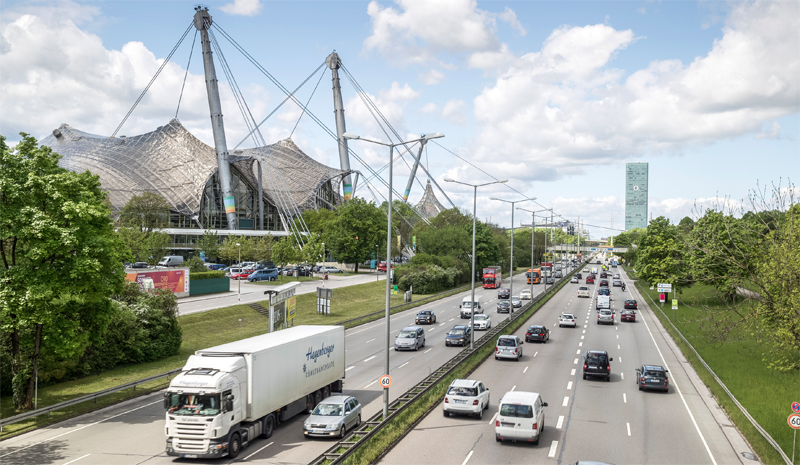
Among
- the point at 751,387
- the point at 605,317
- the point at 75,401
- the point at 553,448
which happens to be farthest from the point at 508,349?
the point at 75,401

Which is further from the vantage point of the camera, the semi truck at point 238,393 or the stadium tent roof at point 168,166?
the stadium tent roof at point 168,166

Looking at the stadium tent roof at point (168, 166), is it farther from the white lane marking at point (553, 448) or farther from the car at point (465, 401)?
the white lane marking at point (553, 448)

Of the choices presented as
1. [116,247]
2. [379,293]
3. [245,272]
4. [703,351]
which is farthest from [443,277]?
[116,247]

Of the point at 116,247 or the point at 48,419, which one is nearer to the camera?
the point at 48,419

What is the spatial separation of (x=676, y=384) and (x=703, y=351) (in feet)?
28.3

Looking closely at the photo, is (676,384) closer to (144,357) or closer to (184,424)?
(184,424)

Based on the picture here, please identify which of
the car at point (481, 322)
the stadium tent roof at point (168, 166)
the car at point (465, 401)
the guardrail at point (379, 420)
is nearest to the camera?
the guardrail at point (379, 420)

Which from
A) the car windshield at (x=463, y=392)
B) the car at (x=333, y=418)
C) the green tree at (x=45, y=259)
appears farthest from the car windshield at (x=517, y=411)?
the green tree at (x=45, y=259)

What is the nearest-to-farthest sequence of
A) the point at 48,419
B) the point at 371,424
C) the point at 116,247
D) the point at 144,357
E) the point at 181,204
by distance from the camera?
the point at 371,424 → the point at 48,419 → the point at 116,247 → the point at 144,357 → the point at 181,204

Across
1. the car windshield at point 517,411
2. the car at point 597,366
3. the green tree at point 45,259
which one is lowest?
the car at point 597,366

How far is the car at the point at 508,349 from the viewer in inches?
1480

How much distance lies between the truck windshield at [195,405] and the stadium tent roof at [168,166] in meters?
110

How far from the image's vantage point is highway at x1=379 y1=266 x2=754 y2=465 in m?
19.5

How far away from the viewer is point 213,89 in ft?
364
